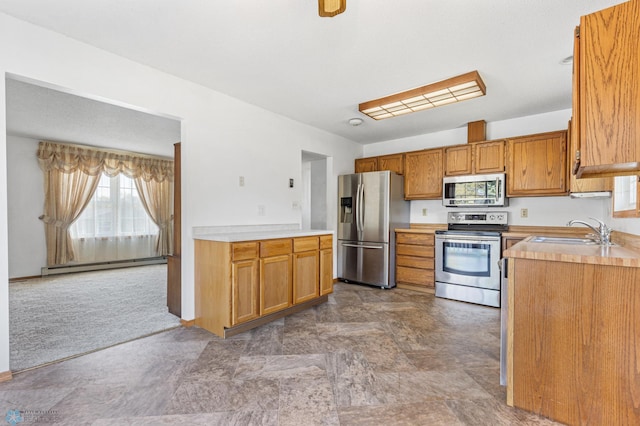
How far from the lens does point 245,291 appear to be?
9.14ft

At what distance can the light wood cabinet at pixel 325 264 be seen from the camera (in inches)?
143

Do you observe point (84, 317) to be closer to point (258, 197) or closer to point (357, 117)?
point (258, 197)

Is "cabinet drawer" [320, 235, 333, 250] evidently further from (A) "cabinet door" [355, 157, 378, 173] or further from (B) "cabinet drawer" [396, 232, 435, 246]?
(A) "cabinet door" [355, 157, 378, 173]

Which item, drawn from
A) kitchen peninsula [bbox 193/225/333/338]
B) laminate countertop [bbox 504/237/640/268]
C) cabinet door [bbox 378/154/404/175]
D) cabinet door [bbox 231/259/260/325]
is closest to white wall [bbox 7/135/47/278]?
kitchen peninsula [bbox 193/225/333/338]

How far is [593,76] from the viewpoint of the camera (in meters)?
1.20

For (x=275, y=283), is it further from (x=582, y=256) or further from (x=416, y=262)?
(x=582, y=256)

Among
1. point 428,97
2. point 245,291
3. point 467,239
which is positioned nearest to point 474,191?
point 467,239

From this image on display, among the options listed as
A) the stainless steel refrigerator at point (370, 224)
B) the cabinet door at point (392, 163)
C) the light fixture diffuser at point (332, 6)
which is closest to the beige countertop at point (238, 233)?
the stainless steel refrigerator at point (370, 224)

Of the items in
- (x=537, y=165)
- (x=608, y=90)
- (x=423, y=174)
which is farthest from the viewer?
(x=423, y=174)

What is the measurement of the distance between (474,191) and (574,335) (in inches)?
110

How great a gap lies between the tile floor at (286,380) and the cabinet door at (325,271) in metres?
0.68

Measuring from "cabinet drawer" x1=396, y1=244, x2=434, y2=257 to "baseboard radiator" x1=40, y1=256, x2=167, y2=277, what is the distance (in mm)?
5434

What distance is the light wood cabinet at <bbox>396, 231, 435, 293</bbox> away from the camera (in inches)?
166

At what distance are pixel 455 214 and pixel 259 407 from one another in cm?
371
